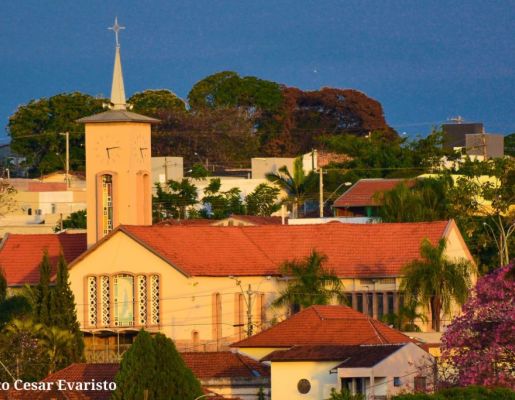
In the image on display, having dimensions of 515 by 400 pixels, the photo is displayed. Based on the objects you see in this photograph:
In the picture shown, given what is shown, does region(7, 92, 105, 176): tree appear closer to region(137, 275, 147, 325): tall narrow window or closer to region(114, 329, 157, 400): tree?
region(137, 275, 147, 325): tall narrow window

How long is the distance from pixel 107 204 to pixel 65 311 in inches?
435

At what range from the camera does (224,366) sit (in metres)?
65.6

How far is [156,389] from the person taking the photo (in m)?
57.7

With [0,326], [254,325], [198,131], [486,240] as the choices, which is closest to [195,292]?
[254,325]

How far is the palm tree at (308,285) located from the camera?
7756 cm

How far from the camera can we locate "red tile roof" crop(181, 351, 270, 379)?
64.6m

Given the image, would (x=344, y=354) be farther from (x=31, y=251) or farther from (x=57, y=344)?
(x=31, y=251)

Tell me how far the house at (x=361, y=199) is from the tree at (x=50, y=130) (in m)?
32.0

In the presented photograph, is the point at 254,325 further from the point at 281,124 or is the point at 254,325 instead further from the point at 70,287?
the point at 281,124

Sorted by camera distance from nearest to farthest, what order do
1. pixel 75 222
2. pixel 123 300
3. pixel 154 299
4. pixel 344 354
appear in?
pixel 344 354
pixel 154 299
pixel 123 300
pixel 75 222

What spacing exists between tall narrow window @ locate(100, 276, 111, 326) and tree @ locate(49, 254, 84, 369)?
3703 millimetres

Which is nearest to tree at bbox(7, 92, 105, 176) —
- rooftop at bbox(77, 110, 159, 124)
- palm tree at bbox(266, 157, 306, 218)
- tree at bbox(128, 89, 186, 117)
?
tree at bbox(128, 89, 186, 117)

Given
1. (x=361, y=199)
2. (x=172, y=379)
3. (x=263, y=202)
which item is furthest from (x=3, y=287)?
(x=263, y=202)

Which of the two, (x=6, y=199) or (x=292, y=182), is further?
(x=292, y=182)
